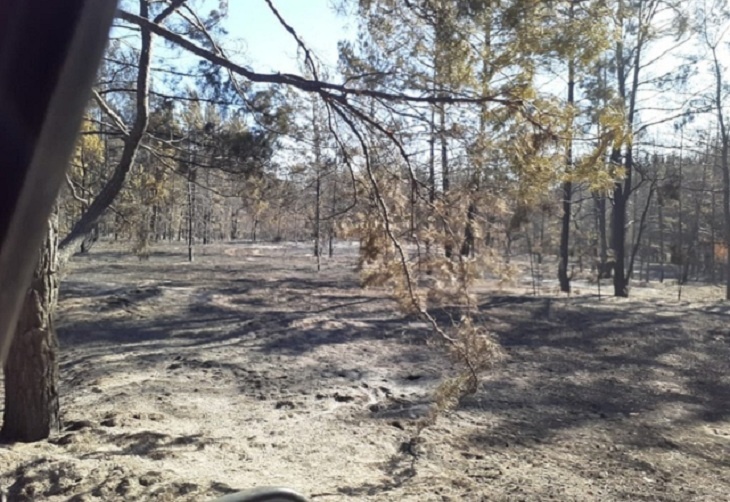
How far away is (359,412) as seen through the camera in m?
6.40

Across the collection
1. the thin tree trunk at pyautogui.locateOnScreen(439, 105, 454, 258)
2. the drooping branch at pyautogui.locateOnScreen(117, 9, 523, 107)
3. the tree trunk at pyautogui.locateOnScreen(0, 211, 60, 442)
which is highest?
the drooping branch at pyautogui.locateOnScreen(117, 9, 523, 107)

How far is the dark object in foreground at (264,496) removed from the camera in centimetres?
150

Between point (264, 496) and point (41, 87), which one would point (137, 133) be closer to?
point (41, 87)

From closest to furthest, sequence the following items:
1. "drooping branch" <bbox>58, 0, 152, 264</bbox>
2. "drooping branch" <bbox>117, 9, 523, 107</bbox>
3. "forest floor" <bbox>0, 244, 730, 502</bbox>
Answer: "drooping branch" <bbox>117, 9, 523, 107</bbox>, "forest floor" <bbox>0, 244, 730, 502</bbox>, "drooping branch" <bbox>58, 0, 152, 264</bbox>

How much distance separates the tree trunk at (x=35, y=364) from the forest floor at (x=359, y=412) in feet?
0.67

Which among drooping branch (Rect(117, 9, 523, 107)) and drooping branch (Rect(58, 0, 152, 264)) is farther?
drooping branch (Rect(58, 0, 152, 264))

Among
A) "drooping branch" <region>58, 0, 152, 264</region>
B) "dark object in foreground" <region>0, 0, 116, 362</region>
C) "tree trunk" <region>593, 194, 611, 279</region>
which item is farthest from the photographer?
"tree trunk" <region>593, 194, 611, 279</region>

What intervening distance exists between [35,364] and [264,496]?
3.74 metres

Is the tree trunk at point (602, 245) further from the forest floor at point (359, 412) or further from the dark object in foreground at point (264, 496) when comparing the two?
the dark object in foreground at point (264, 496)

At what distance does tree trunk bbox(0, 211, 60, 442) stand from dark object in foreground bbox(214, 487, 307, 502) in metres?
3.53

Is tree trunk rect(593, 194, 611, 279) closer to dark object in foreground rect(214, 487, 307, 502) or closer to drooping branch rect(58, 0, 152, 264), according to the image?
drooping branch rect(58, 0, 152, 264)

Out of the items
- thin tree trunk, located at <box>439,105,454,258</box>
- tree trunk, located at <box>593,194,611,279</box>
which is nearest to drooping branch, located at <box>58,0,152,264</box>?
thin tree trunk, located at <box>439,105,454,258</box>

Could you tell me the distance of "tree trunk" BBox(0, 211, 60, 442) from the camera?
453 cm

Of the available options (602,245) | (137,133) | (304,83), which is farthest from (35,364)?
(602,245)
